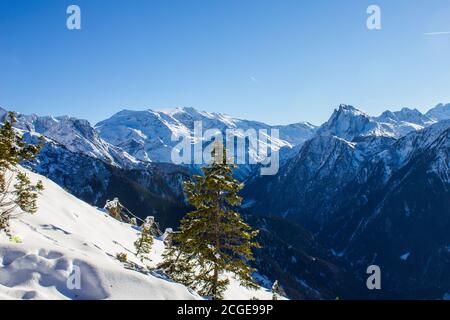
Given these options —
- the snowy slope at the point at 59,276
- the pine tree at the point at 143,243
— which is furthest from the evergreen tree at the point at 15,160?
the pine tree at the point at 143,243

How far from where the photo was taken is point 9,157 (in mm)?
21219

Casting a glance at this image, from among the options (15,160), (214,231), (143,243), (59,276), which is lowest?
(143,243)

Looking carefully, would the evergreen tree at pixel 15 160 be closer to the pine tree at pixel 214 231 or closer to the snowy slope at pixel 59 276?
the snowy slope at pixel 59 276

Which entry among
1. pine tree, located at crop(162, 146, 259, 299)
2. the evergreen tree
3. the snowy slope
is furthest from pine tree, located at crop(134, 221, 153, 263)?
the evergreen tree

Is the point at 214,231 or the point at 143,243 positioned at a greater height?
the point at 214,231

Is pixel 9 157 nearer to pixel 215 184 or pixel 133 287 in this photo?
pixel 133 287

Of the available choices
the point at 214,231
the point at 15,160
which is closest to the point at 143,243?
the point at 214,231

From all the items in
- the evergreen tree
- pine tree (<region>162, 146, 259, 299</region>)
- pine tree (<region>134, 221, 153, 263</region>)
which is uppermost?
the evergreen tree

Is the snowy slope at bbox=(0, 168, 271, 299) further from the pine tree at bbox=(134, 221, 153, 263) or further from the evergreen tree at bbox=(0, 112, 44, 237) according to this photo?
the pine tree at bbox=(134, 221, 153, 263)

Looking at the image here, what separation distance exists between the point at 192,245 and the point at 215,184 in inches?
151

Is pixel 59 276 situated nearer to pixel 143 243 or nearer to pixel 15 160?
pixel 15 160

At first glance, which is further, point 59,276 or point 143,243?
point 143,243

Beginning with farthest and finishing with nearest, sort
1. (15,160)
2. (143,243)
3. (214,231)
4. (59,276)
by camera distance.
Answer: (143,243)
(214,231)
(15,160)
(59,276)
